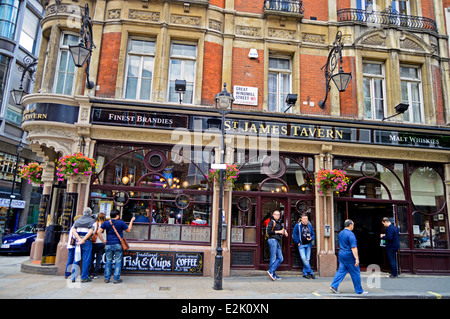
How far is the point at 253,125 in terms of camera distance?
10.6 m

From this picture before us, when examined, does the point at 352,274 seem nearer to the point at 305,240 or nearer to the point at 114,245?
the point at 305,240

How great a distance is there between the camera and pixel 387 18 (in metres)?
12.4

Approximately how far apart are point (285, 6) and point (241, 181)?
23.7 ft

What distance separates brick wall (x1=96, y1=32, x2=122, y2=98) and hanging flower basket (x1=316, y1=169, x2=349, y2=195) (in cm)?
783

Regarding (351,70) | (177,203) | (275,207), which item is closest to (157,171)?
(177,203)

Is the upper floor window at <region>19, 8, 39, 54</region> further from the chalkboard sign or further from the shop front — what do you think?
the chalkboard sign

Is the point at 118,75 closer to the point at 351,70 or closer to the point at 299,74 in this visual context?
the point at 299,74

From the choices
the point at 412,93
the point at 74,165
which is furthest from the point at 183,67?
the point at 412,93

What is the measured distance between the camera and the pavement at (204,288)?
→ 6.94 meters

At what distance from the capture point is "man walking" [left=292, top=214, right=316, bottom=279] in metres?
9.81

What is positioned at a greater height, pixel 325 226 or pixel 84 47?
pixel 84 47

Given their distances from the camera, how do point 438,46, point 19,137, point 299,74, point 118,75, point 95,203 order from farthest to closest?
1. point 19,137
2. point 438,46
3. point 299,74
4. point 118,75
5. point 95,203

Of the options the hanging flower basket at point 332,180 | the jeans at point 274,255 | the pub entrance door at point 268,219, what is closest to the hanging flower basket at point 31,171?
the pub entrance door at point 268,219

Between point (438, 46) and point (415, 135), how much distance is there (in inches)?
177
